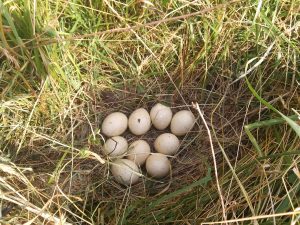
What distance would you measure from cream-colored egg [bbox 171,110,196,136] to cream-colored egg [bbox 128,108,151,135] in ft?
0.36

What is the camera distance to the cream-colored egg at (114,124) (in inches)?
74.5

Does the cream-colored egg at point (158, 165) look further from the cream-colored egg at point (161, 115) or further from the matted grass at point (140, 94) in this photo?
the cream-colored egg at point (161, 115)

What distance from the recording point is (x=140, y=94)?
2.00m

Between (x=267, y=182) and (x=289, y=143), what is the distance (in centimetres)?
20

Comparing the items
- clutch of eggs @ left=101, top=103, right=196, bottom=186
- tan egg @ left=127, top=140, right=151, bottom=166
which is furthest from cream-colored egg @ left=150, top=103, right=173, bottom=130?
tan egg @ left=127, top=140, right=151, bottom=166

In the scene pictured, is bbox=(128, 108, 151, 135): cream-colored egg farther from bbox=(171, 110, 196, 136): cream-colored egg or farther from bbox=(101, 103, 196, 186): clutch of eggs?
bbox=(171, 110, 196, 136): cream-colored egg

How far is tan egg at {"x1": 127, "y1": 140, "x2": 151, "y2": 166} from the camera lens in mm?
1870

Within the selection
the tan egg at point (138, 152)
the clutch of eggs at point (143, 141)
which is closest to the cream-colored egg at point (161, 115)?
the clutch of eggs at point (143, 141)

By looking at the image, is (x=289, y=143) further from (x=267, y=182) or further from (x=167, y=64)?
(x=167, y=64)

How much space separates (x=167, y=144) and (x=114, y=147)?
22cm

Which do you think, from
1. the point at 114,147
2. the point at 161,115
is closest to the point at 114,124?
the point at 114,147

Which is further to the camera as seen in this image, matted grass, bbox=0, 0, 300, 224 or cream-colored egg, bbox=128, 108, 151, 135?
cream-colored egg, bbox=128, 108, 151, 135

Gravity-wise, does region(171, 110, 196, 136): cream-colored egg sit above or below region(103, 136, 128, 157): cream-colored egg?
above

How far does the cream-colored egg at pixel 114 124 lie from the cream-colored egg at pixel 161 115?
122mm
